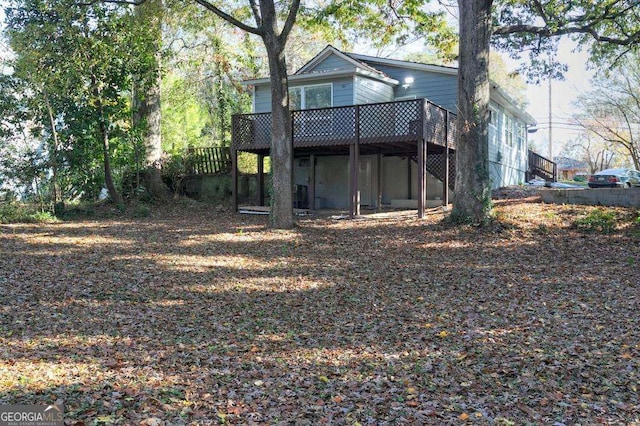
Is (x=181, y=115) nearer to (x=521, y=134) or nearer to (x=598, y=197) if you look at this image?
(x=521, y=134)

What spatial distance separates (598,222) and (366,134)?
6.92m

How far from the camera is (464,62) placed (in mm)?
12656

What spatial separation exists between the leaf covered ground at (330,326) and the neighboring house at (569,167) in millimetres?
50375

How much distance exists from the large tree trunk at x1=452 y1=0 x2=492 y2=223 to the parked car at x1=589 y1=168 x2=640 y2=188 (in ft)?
36.2

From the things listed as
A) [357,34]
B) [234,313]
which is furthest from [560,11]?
[234,313]

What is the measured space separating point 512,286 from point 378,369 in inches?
162

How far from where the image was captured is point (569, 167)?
5931 centimetres

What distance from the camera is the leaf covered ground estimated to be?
14.3 feet

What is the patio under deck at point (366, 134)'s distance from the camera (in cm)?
1525

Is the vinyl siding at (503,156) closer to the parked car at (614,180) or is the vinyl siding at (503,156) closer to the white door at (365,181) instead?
the parked car at (614,180)

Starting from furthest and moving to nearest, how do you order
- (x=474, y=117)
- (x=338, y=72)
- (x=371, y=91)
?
(x=371, y=91)
(x=338, y=72)
(x=474, y=117)

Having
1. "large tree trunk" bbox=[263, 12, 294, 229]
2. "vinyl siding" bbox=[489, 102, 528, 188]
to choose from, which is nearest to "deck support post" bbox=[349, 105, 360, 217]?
"large tree trunk" bbox=[263, 12, 294, 229]

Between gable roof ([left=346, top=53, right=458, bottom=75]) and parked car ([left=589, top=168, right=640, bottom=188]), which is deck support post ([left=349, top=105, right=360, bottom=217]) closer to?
gable roof ([left=346, top=53, right=458, bottom=75])

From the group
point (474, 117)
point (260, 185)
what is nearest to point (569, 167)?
point (260, 185)
